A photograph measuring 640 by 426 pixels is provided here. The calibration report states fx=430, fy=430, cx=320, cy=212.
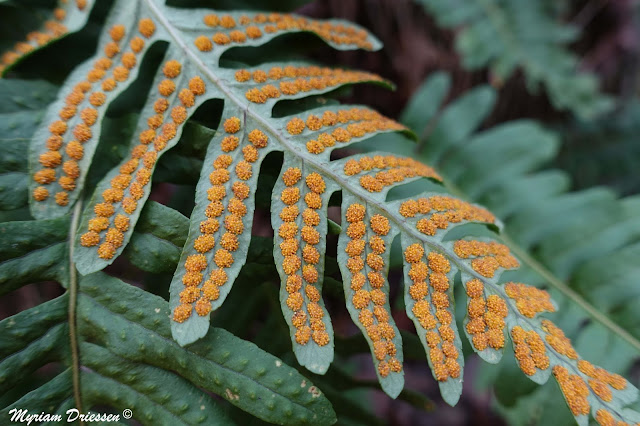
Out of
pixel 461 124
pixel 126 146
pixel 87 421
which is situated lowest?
pixel 87 421

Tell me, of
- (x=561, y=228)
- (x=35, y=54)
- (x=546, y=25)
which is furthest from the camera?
(x=546, y=25)

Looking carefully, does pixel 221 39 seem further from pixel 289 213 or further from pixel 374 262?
pixel 374 262

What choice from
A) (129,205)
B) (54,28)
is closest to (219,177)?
(129,205)

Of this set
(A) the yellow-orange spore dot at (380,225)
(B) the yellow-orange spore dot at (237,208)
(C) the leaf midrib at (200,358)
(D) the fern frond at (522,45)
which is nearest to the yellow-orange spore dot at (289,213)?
(B) the yellow-orange spore dot at (237,208)

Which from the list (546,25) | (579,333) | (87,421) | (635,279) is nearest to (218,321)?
(87,421)

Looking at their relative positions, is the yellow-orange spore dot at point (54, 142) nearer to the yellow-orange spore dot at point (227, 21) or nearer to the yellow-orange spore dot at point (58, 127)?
the yellow-orange spore dot at point (58, 127)

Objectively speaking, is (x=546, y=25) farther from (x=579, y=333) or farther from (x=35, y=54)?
(x=35, y=54)
